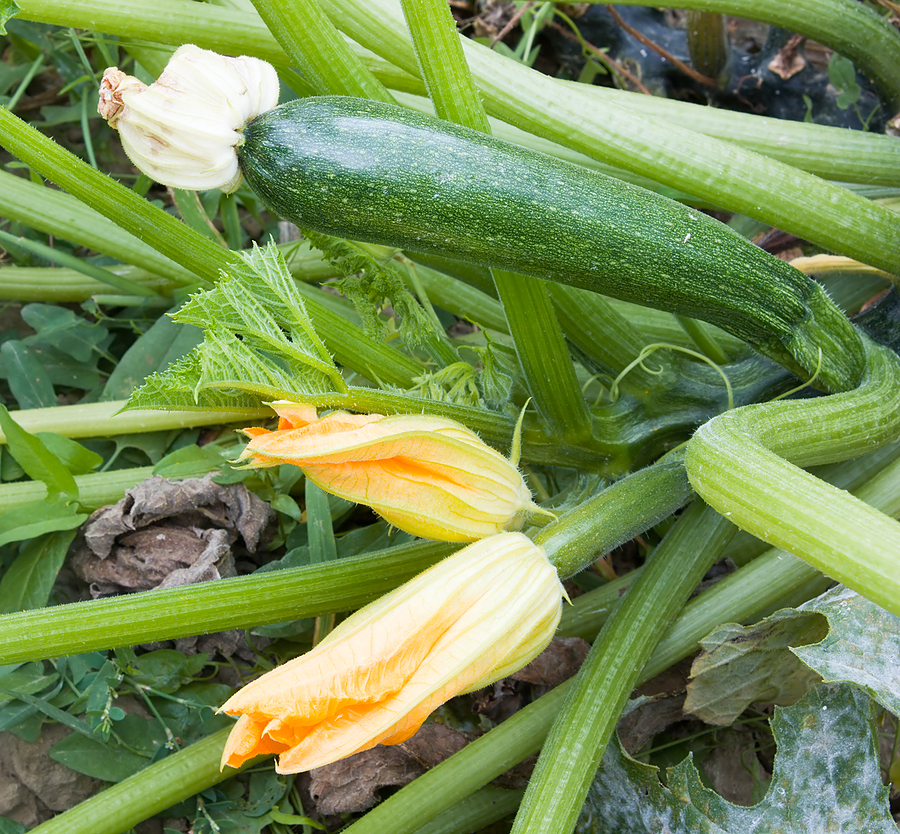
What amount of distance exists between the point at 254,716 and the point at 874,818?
0.95 meters

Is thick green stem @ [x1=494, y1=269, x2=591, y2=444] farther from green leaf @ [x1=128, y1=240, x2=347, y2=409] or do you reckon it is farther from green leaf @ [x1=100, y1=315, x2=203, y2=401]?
green leaf @ [x1=100, y1=315, x2=203, y2=401]

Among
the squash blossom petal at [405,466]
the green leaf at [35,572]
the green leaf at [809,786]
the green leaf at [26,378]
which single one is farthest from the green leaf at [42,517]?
the green leaf at [809,786]

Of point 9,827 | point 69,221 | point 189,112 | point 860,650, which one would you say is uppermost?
point 189,112

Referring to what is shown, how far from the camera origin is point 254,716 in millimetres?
991

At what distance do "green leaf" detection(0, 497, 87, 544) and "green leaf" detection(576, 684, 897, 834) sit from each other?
45.5 inches

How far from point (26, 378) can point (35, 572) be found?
0.48 meters

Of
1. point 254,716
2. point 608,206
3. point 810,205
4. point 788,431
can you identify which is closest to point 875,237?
point 810,205

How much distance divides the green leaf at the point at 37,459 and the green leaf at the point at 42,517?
28mm

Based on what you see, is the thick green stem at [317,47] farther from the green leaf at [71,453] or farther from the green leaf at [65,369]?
the green leaf at [65,369]

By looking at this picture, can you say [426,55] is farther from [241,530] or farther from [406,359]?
[241,530]

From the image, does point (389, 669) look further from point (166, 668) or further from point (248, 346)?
point (166, 668)

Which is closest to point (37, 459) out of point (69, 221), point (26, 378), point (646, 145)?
point (26, 378)

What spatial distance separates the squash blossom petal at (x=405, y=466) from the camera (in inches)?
42.1

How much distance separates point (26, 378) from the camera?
2.07m
